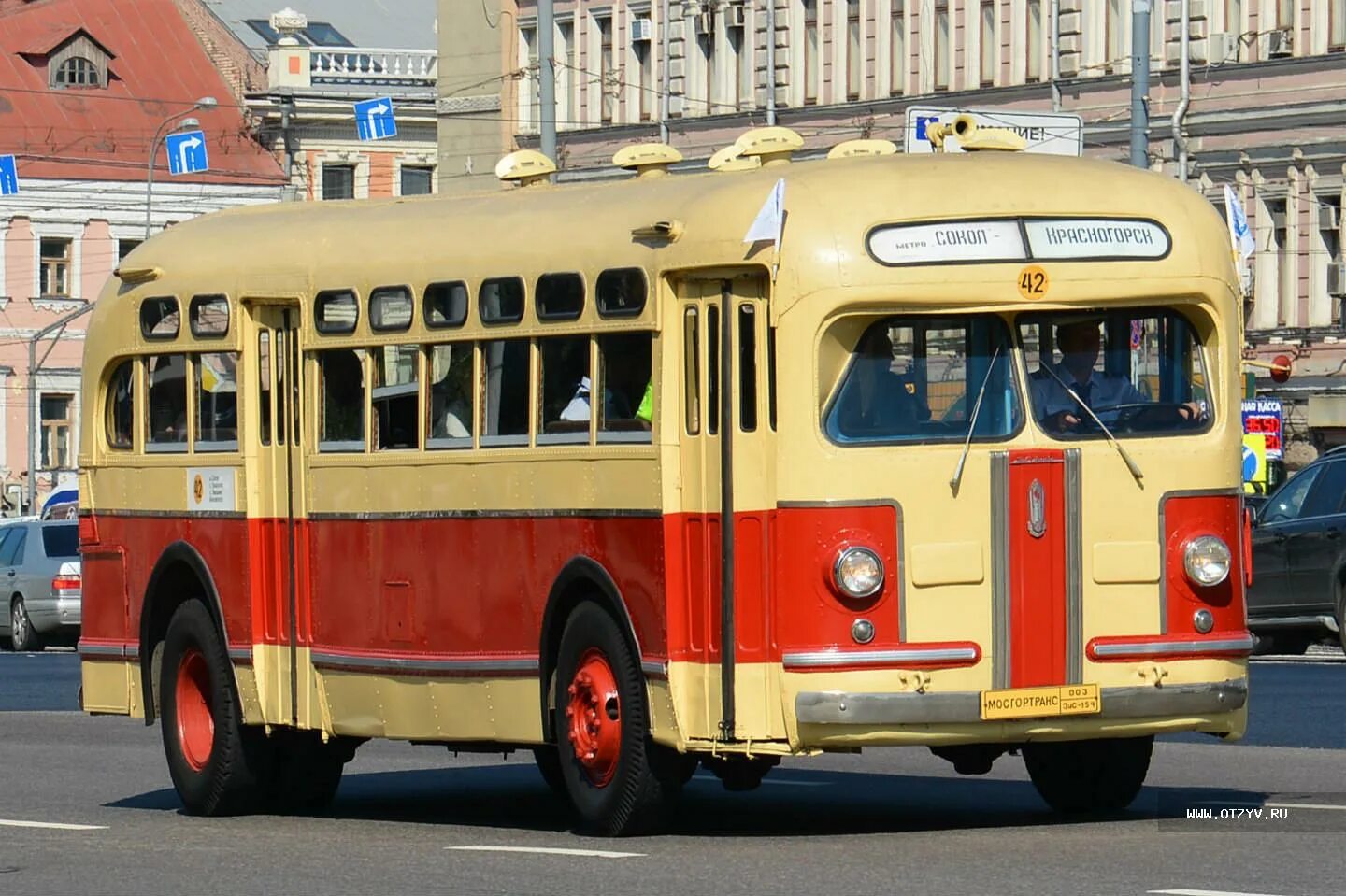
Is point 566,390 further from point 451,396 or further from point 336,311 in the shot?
point 336,311

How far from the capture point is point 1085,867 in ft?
38.6

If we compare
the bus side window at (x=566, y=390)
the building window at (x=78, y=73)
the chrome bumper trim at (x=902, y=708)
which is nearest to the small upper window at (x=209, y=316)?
the bus side window at (x=566, y=390)

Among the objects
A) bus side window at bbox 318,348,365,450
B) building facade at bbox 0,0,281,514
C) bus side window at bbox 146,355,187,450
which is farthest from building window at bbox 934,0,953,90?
bus side window at bbox 318,348,365,450

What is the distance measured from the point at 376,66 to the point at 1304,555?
64.0 m

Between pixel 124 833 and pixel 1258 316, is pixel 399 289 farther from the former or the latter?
pixel 1258 316

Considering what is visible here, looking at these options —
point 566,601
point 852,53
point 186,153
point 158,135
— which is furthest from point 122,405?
point 158,135

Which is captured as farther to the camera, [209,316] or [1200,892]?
[209,316]

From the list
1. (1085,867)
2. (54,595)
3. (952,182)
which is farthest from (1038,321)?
(54,595)

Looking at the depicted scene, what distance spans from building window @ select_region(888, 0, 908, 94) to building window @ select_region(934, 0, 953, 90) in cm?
82

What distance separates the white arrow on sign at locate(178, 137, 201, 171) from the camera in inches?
2923

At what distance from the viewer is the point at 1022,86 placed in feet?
185

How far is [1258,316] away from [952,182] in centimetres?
4133

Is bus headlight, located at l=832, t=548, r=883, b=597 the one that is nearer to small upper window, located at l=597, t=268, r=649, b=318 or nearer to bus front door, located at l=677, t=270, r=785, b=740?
bus front door, located at l=677, t=270, r=785, b=740

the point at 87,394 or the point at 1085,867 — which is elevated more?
the point at 87,394
